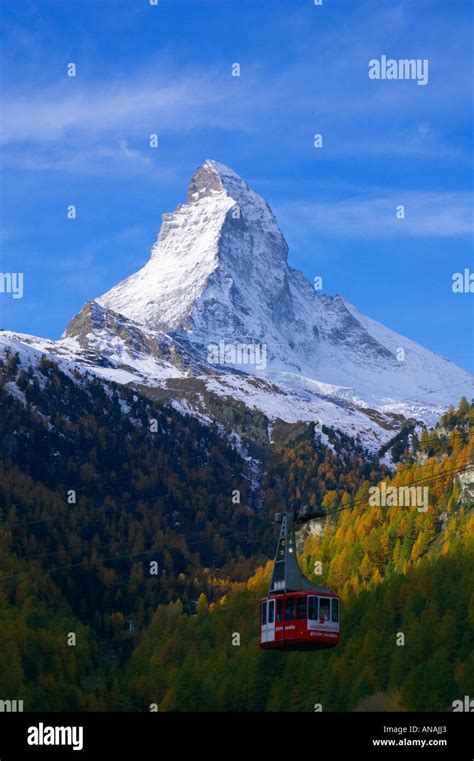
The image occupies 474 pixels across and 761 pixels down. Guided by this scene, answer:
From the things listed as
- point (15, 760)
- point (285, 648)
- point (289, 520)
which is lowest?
point (15, 760)

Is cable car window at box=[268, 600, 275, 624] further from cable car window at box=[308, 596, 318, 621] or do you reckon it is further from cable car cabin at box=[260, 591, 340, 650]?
cable car window at box=[308, 596, 318, 621]

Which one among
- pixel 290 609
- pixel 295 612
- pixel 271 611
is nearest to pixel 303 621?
pixel 295 612

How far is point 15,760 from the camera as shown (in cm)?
10688

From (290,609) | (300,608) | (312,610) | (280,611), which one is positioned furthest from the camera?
(280,611)

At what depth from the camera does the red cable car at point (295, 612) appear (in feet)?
447

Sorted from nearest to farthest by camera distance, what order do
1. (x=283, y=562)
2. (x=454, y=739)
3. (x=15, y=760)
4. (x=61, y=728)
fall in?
1. (x=15, y=760)
2. (x=61, y=728)
3. (x=454, y=739)
4. (x=283, y=562)

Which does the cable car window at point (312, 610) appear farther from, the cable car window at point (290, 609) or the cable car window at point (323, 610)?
the cable car window at point (290, 609)

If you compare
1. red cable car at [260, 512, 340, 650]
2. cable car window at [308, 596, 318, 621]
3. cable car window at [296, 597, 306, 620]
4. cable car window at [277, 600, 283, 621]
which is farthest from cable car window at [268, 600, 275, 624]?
cable car window at [308, 596, 318, 621]

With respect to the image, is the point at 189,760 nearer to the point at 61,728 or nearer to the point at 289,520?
the point at 61,728

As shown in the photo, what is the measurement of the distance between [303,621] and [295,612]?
1160mm

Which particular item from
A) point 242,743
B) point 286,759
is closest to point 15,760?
point 286,759

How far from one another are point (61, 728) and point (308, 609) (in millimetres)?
28933

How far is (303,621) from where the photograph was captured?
136125 millimetres

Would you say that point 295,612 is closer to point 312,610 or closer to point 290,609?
point 290,609
